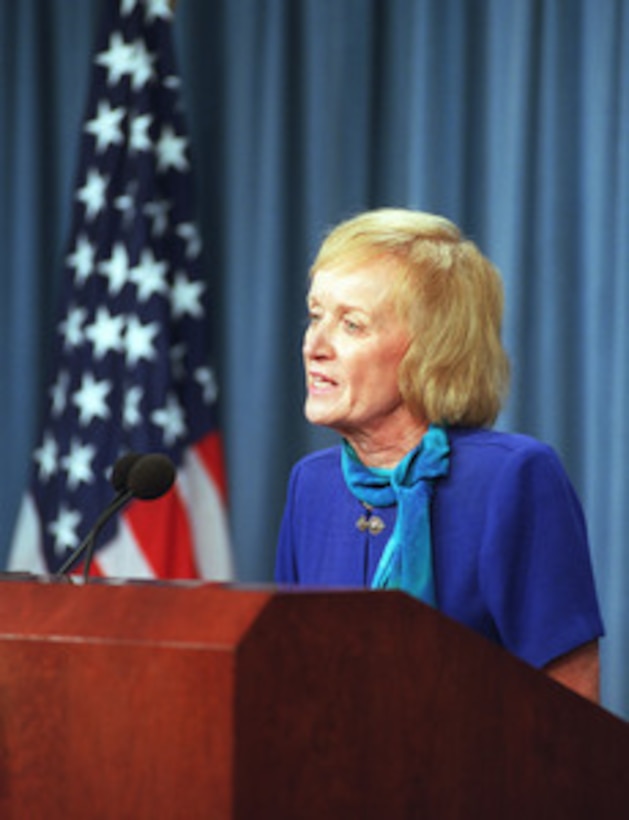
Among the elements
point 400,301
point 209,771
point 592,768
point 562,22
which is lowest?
point 592,768

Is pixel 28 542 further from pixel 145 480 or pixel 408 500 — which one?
pixel 145 480

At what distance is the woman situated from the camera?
6.37 feet

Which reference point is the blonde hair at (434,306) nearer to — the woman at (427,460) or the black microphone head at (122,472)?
the woman at (427,460)

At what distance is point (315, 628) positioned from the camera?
45.3 inches

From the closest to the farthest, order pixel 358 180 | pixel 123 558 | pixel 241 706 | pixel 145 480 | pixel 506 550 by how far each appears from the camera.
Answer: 1. pixel 241 706
2. pixel 145 480
3. pixel 506 550
4. pixel 123 558
5. pixel 358 180

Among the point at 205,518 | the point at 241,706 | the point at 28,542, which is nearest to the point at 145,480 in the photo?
the point at 241,706

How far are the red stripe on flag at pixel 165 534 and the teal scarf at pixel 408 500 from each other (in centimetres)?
215

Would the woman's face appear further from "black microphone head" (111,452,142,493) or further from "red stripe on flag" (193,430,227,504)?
"red stripe on flag" (193,430,227,504)

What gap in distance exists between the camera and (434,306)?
211cm

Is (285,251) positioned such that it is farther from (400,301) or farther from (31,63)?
(400,301)

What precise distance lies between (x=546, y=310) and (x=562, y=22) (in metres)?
0.91

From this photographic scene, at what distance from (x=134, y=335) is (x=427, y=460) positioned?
2401mm

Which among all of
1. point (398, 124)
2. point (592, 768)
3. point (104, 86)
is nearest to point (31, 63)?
point (104, 86)

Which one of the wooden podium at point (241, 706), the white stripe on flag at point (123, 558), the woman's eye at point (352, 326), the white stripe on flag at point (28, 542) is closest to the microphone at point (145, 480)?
the wooden podium at point (241, 706)
